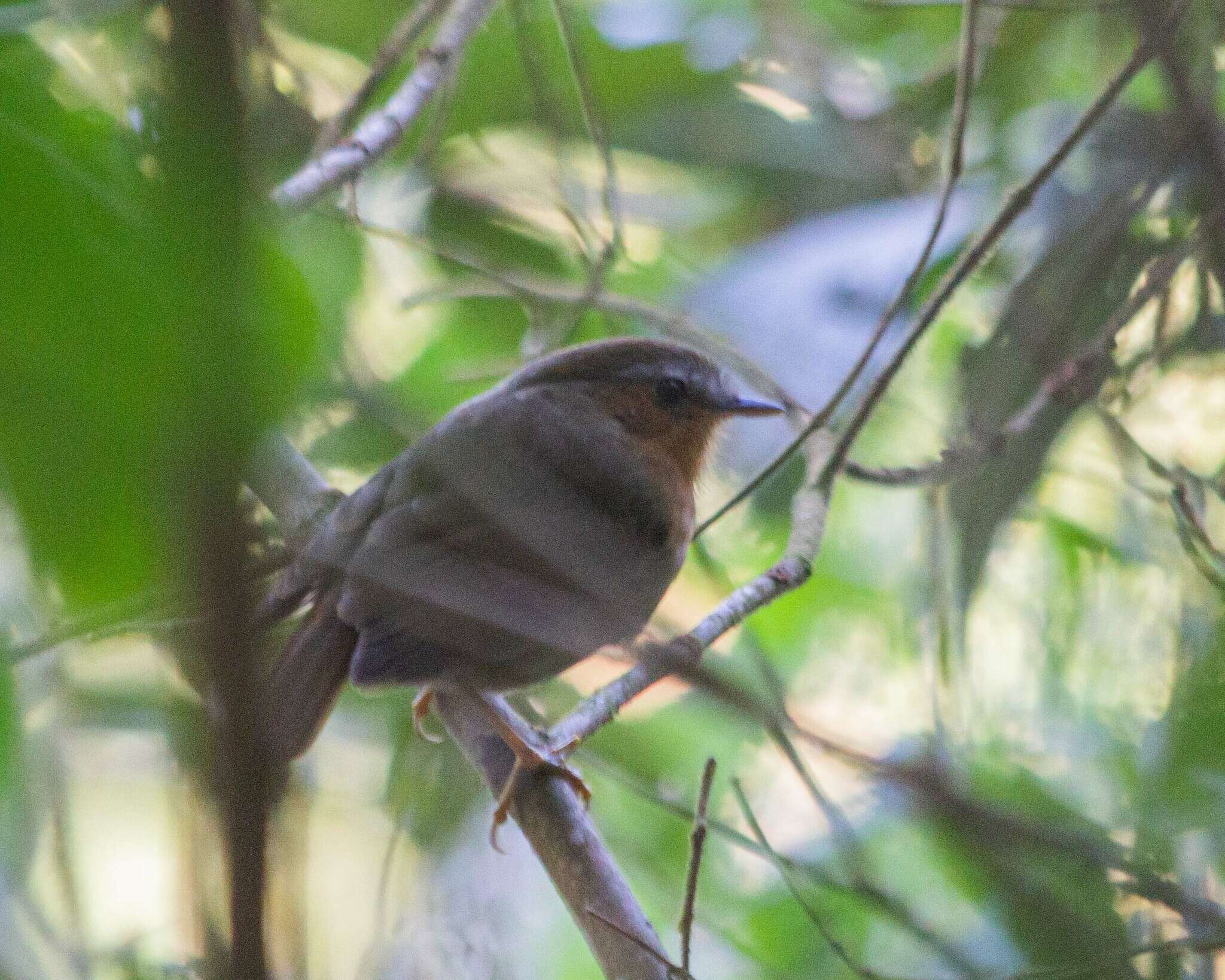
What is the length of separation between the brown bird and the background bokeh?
27 cm

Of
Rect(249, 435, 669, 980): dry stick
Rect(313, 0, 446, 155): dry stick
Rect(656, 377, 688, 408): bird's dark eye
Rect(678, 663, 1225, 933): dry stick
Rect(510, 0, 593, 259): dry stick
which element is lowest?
Rect(678, 663, 1225, 933): dry stick

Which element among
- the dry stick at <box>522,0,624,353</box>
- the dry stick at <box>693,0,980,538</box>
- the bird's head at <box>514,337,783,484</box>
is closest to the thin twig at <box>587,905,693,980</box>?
the dry stick at <box>693,0,980,538</box>

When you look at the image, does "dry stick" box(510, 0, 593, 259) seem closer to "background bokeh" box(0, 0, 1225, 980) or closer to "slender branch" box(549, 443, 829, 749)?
"background bokeh" box(0, 0, 1225, 980)

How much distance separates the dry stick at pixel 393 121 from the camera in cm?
239

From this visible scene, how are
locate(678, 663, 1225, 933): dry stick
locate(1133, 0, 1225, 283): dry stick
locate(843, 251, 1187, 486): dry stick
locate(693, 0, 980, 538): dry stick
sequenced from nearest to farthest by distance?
1. locate(678, 663, 1225, 933): dry stick
2. locate(1133, 0, 1225, 283): dry stick
3. locate(693, 0, 980, 538): dry stick
4. locate(843, 251, 1187, 486): dry stick

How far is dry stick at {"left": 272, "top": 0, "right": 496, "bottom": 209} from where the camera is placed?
239 cm

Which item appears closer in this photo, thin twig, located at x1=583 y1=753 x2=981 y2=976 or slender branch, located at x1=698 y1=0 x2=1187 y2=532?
thin twig, located at x1=583 y1=753 x2=981 y2=976

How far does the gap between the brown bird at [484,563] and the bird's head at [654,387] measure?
0.18 meters

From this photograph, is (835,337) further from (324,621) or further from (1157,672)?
(324,621)

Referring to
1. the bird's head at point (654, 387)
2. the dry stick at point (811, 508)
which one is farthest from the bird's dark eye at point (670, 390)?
the dry stick at point (811, 508)

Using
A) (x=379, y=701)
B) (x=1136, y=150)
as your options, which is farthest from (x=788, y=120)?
(x=379, y=701)

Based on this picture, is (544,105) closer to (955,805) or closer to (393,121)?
(393,121)

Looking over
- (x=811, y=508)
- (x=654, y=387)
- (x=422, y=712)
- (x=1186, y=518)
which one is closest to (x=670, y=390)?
(x=654, y=387)

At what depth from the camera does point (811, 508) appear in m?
2.65
